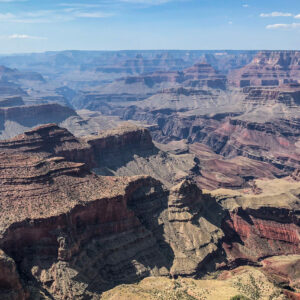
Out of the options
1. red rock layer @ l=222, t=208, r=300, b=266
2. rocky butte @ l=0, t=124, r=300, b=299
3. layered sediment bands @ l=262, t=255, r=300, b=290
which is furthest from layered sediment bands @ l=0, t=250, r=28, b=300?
layered sediment bands @ l=262, t=255, r=300, b=290

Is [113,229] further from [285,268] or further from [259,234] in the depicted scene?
[259,234]

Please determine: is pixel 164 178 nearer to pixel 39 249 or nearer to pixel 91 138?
pixel 91 138

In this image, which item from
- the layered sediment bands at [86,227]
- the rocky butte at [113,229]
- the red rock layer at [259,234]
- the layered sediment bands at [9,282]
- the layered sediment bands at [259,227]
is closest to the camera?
the layered sediment bands at [9,282]

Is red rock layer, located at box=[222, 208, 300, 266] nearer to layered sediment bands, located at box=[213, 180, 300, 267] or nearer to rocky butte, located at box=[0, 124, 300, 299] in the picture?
layered sediment bands, located at box=[213, 180, 300, 267]

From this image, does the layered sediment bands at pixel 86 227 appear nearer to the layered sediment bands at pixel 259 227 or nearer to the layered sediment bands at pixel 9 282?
the layered sediment bands at pixel 9 282

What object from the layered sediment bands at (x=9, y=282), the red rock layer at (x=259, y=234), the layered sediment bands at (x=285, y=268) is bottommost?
the layered sediment bands at (x=285, y=268)

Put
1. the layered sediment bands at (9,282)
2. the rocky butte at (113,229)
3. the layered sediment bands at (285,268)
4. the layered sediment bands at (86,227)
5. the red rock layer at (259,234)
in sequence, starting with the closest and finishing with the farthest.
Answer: the layered sediment bands at (9,282)
the rocky butte at (113,229)
the layered sediment bands at (86,227)
the layered sediment bands at (285,268)
the red rock layer at (259,234)

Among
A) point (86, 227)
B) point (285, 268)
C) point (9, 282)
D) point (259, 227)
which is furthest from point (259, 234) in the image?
point (9, 282)

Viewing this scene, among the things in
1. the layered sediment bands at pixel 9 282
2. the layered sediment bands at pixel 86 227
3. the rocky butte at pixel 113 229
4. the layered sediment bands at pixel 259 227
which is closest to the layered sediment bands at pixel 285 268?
the rocky butte at pixel 113 229

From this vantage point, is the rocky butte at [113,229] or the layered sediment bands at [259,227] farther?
the layered sediment bands at [259,227]
